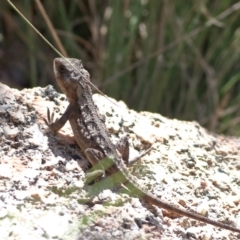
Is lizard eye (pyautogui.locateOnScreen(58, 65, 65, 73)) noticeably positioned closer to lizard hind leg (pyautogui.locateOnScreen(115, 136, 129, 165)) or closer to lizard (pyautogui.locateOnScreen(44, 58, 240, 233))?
lizard (pyautogui.locateOnScreen(44, 58, 240, 233))

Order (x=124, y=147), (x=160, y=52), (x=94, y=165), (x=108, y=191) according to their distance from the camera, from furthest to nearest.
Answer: (x=160, y=52) → (x=124, y=147) → (x=94, y=165) → (x=108, y=191)

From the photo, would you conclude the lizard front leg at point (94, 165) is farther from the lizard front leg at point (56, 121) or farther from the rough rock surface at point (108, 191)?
the lizard front leg at point (56, 121)

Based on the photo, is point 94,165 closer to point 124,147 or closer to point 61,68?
point 124,147

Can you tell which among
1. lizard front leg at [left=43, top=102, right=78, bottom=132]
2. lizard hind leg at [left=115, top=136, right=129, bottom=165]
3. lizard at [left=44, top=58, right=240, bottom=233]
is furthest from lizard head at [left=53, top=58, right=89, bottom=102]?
lizard hind leg at [left=115, top=136, right=129, bottom=165]

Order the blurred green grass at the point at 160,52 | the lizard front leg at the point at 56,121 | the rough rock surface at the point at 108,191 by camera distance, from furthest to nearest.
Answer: the blurred green grass at the point at 160,52 → the lizard front leg at the point at 56,121 → the rough rock surface at the point at 108,191

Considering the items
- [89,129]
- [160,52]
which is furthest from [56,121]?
[160,52]

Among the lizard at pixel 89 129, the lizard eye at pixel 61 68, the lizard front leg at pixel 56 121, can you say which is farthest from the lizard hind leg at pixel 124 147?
the lizard eye at pixel 61 68
